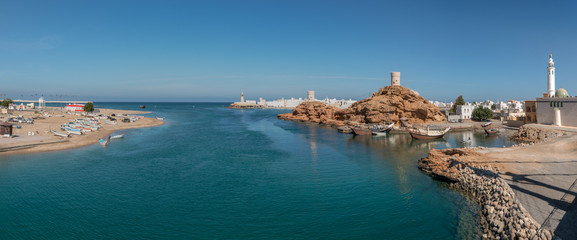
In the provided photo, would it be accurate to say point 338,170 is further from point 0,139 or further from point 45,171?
point 0,139

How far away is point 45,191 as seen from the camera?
17094 millimetres

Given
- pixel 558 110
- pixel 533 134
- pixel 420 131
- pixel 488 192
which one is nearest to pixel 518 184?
pixel 488 192

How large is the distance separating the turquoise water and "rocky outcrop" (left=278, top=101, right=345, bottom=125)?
4428 cm

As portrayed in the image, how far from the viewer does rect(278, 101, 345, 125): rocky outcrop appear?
71.9 m

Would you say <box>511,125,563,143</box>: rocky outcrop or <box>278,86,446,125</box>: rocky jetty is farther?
<box>278,86,446,125</box>: rocky jetty

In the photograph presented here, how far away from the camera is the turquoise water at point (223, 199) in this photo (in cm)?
1270

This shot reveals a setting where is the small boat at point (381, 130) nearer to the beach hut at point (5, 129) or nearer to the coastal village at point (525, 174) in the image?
the coastal village at point (525, 174)

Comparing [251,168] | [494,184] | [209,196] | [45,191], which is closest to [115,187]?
[45,191]

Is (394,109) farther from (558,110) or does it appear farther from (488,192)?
(488,192)

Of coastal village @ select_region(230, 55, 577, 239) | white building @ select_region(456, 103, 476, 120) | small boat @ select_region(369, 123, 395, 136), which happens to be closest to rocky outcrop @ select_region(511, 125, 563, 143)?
coastal village @ select_region(230, 55, 577, 239)

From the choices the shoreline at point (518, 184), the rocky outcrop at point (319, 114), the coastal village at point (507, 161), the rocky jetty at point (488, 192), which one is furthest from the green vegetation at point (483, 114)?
the rocky jetty at point (488, 192)

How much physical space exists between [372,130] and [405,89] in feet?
63.7

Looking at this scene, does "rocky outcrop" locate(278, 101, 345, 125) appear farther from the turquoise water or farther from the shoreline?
the shoreline

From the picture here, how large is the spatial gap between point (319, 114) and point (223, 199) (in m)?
65.9
